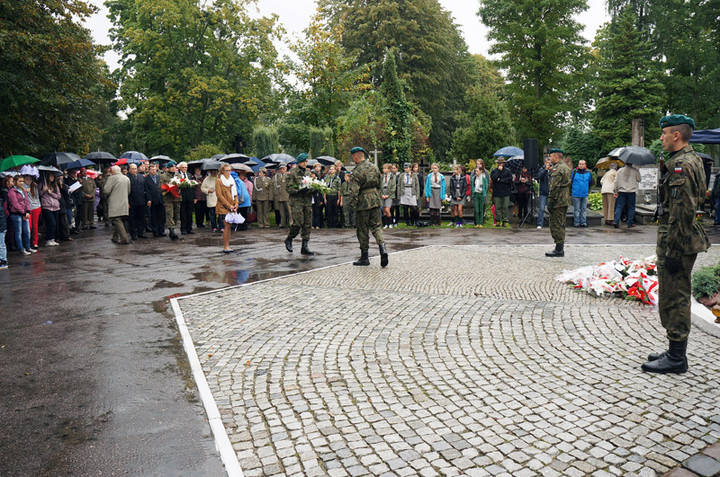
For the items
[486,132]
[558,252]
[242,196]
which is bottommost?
[558,252]

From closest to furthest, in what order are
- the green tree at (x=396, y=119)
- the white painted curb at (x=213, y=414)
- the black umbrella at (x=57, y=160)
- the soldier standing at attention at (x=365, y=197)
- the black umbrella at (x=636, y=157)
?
the white painted curb at (x=213, y=414)
the soldier standing at attention at (x=365, y=197)
the black umbrella at (x=636, y=157)
the black umbrella at (x=57, y=160)
the green tree at (x=396, y=119)

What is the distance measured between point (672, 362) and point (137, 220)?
1593 cm

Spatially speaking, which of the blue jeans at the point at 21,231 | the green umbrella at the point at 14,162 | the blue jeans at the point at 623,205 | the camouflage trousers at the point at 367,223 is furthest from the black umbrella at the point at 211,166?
the blue jeans at the point at 623,205

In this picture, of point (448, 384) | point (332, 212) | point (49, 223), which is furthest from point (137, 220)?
point (448, 384)

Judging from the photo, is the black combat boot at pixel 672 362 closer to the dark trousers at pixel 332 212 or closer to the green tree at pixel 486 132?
the dark trousers at pixel 332 212

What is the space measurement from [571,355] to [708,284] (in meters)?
2.78

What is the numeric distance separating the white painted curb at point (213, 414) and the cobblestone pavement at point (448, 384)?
7 cm

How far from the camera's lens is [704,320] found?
659 centimetres

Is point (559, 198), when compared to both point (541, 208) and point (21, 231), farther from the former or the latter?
point (21, 231)

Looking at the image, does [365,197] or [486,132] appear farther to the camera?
[486,132]

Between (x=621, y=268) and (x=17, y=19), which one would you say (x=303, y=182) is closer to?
(x=621, y=268)

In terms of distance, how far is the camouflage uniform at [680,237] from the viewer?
521cm

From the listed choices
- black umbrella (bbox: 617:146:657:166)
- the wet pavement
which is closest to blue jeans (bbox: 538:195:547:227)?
black umbrella (bbox: 617:146:657:166)

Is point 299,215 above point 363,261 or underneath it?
above
